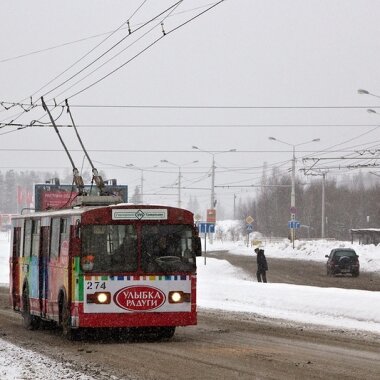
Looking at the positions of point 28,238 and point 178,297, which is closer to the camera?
point 178,297

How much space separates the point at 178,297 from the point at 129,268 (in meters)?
0.96

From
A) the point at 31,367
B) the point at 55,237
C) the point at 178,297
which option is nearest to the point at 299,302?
the point at 55,237

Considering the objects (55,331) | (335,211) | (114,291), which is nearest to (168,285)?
(114,291)

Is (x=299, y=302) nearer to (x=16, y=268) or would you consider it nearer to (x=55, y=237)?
(x=16, y=268)

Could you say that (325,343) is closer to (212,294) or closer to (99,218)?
(99,218)

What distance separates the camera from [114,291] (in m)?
17.4

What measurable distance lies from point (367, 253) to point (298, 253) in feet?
47.5

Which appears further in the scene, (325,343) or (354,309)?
(354,309)

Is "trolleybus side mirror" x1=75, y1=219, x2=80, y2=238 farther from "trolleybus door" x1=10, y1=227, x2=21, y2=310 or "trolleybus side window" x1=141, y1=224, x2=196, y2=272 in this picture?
"trolleybus door" x1=10, y1=227, x2=21, y2=310

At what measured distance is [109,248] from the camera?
17562mm

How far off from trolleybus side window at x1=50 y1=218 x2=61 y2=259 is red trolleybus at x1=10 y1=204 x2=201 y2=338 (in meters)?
0.85

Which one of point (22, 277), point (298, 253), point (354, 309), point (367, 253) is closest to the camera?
point (22, 277)

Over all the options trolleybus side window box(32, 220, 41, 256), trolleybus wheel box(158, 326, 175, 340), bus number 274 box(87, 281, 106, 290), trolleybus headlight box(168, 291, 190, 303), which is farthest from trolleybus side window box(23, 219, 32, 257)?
trolleybus headlight box(168, 291, 190, 303)

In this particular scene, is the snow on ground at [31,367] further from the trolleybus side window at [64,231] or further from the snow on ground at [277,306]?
the trolleybus side window at [64,231]
